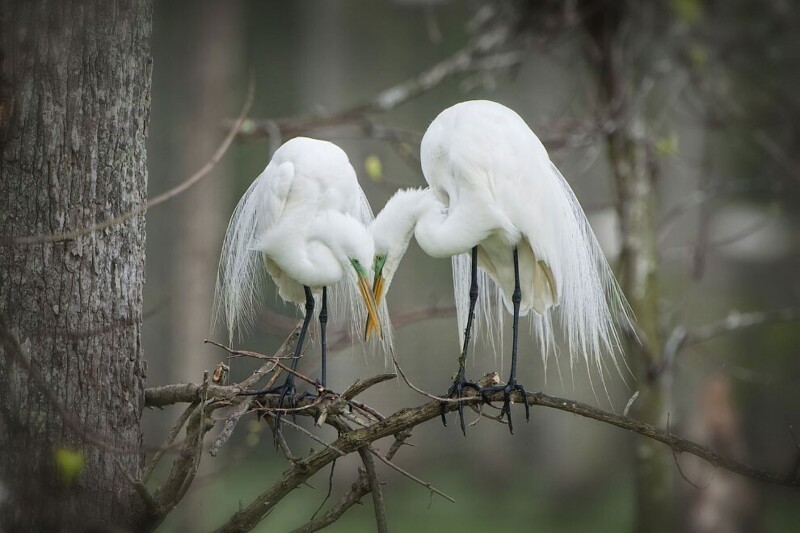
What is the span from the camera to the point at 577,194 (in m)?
5.34

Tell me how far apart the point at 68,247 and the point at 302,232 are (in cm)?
75

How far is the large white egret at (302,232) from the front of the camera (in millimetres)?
2150

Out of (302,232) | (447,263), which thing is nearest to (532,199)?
(302,232)

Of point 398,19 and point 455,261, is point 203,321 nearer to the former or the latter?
point 455,261

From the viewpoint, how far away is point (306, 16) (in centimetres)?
538

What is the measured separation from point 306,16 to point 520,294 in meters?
3.60

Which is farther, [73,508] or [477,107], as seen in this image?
[477,107]

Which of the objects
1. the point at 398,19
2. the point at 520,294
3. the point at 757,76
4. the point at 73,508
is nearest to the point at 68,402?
the point at 73,508

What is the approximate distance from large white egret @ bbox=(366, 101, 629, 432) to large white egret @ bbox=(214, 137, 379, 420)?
110 mm

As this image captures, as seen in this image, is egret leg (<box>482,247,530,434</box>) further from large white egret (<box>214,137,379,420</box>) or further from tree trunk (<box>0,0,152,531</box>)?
tree trunk (<box>0,0,152,531</box>)

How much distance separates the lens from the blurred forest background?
362 cm

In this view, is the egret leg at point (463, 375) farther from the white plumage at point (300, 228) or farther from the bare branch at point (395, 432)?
the white plumage at point (300, 228)

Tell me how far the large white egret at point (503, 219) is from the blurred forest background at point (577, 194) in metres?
0.75

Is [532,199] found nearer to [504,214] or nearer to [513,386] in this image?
[504,214]
